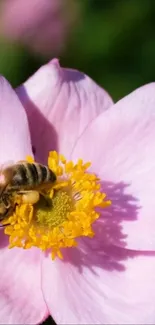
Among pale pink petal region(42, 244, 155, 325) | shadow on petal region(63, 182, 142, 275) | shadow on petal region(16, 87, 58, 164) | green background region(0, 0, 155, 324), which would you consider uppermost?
green background region(0, 0, 155, 324)

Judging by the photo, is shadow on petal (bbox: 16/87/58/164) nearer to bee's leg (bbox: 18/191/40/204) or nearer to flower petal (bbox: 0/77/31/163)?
flower petal (bbox: 0/77/31/163)

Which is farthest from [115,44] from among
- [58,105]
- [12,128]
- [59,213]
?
[59,213]

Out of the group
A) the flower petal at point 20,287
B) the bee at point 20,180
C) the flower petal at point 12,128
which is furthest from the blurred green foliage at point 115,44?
the bee at point 20,180

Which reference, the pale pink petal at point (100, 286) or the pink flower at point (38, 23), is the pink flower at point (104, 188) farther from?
the pink flower at point (38, 23)

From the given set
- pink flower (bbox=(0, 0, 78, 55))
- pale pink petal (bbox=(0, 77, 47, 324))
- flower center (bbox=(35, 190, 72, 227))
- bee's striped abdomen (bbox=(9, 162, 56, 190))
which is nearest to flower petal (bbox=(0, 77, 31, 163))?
pale pink petal (bbox=(0, 77, 47, 324))

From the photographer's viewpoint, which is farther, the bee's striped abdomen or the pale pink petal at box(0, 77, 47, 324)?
the pale pink petal at box(0, 77, 47, 324)

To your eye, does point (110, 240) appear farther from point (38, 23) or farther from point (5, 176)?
point (38, 23)

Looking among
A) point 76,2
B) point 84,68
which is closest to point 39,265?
point 84,68
